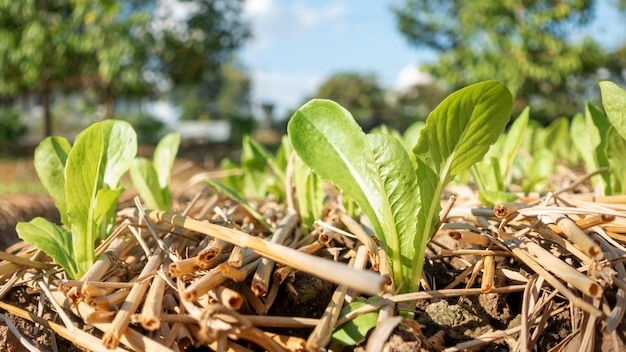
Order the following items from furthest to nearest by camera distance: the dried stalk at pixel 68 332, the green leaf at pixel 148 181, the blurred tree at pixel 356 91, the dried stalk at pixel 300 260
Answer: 1. the blurred tree at pixel 356 91
2. the green leaf at pixel 148 181
3. the dried stalk at pixel 68 332
4. the dried stalk at pixel 300 260

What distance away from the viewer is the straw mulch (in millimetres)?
773

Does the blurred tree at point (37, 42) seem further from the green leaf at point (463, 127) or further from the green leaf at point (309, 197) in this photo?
the green leaf at point (463, 127)

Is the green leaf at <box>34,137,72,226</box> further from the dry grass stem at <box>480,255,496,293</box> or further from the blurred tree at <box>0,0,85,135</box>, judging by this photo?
the blurred tree at <box>0,0,85,135</box>

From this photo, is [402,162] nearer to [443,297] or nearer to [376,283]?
[443,297]

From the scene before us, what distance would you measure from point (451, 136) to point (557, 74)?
10.9 m

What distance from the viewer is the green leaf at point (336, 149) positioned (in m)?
0.93

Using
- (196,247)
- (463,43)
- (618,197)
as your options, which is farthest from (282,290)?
(463,43)

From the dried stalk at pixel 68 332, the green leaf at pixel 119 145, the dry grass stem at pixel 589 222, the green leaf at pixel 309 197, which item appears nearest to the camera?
the dried stalk at pixel 68 332

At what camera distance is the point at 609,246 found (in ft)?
2.98

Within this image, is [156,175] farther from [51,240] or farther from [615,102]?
[615,102]

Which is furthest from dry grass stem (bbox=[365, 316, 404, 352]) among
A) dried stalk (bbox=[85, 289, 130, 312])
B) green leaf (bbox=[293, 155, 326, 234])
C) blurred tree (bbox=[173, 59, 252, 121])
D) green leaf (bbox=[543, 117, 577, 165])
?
blurred tree (bbox=[173, 59, 252, 121])

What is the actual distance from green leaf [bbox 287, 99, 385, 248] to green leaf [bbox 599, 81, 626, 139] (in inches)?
18.6

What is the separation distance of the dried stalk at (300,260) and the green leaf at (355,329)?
107 millimetres

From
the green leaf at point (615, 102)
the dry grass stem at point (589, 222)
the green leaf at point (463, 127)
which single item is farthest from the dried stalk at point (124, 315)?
the green leaf at point (615, 102)
